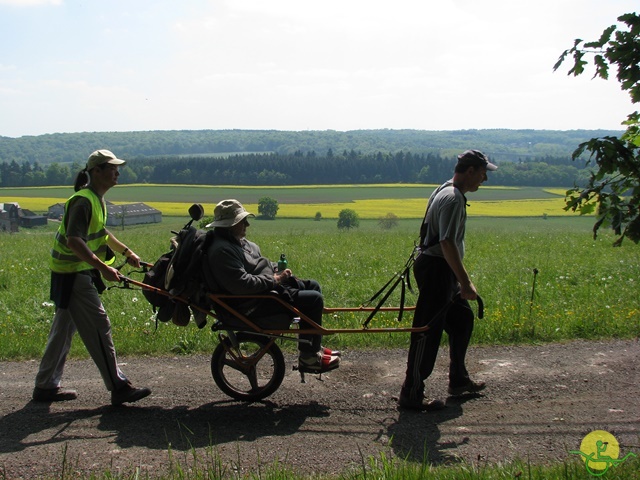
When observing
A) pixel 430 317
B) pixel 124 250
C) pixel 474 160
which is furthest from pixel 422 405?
pixel 124 250

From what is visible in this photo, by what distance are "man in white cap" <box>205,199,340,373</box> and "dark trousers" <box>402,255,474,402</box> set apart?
2.57ft

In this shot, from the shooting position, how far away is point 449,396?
→ 20.9 feet

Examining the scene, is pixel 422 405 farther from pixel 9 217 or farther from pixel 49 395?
pixel 9 217

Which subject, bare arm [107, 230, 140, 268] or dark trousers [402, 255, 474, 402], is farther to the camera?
bare arm [107, 230, 140, 268]

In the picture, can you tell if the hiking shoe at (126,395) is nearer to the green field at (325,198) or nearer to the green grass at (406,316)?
the green grass at (406,316)

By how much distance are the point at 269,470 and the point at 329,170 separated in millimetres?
98498

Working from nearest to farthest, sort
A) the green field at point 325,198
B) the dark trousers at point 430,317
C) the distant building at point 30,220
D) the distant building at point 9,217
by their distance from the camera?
the dark trousers at point 430,317
the distant building at point 9,217
the distant building at point 30,220
the green field at point 325,198

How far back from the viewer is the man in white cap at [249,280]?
19.6 ft

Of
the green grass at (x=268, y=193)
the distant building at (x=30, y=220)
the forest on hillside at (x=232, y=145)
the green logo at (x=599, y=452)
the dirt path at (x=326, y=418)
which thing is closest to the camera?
the green logo at (x=599, y=452)

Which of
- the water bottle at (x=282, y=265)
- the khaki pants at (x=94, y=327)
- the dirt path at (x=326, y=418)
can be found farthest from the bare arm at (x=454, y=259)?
the khaki pants at (x=94, y=327)

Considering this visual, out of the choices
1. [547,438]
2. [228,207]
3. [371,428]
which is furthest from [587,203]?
[228,207]

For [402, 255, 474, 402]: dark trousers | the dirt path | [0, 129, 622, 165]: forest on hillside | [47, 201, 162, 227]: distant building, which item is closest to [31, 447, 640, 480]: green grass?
the dirt path

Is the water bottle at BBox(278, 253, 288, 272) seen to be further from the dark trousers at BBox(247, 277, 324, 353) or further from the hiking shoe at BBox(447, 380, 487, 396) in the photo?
the hiking shoe at BBox(447, 380, 487, 396)

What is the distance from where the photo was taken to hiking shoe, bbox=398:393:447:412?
6016 mm
